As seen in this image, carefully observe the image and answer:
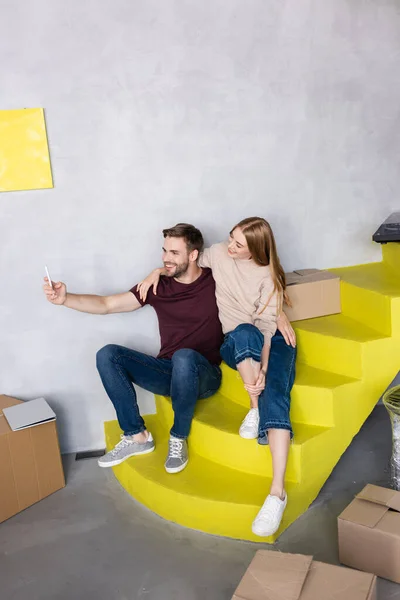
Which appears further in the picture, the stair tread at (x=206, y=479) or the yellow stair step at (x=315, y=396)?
the yellow stair step at (x=315, y=396)

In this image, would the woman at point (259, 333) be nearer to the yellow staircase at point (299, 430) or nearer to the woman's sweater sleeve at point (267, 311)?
the woman's sweater sleeve at point (267, 311)

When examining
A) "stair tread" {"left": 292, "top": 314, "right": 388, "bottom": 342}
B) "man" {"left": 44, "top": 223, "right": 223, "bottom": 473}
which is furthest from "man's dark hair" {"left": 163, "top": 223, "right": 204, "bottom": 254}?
"stair tread" {"left": 292, "top": 314, "right": 388, "bottom": 342}

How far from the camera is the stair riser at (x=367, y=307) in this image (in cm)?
269

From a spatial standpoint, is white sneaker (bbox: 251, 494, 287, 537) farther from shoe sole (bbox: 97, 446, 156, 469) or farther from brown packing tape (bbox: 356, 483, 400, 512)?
shoe sole (bbox: 97, 446, 156, 469)

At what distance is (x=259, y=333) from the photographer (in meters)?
2.55

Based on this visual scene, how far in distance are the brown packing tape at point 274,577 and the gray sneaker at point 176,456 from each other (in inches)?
31.8

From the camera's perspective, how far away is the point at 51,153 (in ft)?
9.32

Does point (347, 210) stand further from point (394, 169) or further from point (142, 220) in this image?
point (142, 220)

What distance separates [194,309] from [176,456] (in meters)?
0.68

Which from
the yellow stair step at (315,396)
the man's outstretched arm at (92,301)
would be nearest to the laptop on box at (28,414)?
the man's outstretched arm at (92,301)

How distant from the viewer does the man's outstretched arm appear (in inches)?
103

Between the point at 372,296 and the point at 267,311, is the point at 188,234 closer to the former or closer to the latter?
the point at 267,311

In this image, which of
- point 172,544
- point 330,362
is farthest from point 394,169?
point 172,544

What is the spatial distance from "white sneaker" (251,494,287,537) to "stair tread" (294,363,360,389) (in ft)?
1.76
